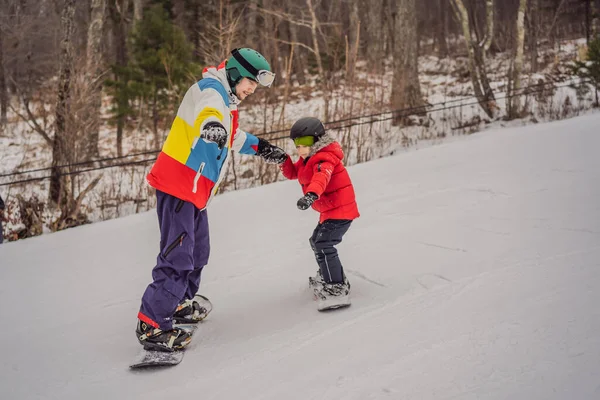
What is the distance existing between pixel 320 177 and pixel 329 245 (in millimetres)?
481

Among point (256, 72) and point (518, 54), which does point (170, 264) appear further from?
point (518, 54)

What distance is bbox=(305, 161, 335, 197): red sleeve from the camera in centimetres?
293

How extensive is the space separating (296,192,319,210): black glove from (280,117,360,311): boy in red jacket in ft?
0.84

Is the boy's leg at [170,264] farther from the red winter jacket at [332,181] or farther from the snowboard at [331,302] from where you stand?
the snowboard at [331,302]

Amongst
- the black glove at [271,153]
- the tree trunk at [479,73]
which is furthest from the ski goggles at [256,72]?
the tree trunk at [479,73]

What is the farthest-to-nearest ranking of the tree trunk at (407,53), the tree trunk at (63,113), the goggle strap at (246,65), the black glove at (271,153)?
the tree trunk at (407,53) → the tree trunk at (63,113) → the black glove at (271,153) → the goggle strap at (246,65)

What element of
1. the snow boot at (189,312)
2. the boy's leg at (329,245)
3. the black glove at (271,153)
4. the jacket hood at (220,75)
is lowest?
the snow boot at (189,312)

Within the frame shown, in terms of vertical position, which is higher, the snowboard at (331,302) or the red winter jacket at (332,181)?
the red winter jacket at (332,181)

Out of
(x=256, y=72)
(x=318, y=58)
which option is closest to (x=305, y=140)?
(x=256, y=72)

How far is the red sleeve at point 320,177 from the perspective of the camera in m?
2.93

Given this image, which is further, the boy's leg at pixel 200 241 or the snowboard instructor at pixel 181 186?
Answer: the boy's leg at pixel 200 241

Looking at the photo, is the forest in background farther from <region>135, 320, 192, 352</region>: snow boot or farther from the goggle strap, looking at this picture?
the goggle strap

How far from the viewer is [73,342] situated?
3109mm

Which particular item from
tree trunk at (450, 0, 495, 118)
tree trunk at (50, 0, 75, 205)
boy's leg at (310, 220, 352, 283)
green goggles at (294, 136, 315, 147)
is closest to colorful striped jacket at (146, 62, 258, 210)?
green goggles at (294, 136, 315, 147)
